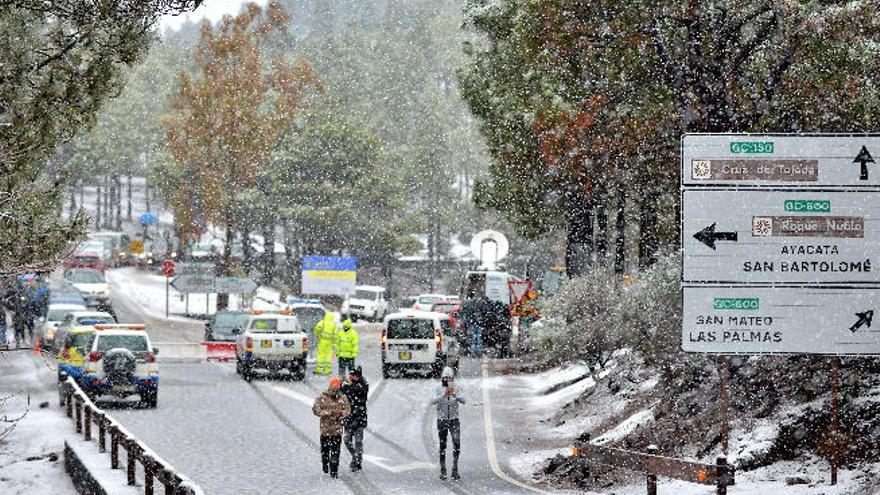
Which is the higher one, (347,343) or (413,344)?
(347,343)

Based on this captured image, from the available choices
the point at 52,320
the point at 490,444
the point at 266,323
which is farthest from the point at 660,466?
the point at 52,320

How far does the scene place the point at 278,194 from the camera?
7525 cm

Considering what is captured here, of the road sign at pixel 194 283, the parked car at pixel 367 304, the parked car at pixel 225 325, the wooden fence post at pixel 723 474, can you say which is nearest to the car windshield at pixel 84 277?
the road sign at pixel 194 283

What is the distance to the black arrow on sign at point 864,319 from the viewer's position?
1553cm

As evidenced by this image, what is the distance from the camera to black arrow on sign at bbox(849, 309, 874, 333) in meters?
15.5

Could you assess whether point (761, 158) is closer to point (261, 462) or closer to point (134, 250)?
point (261, 462)

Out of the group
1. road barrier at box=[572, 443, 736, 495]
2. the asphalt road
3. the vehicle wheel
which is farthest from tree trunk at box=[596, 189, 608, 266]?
road barrier at box=[572, 443, 736, 495]

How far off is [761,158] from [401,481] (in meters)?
8.37

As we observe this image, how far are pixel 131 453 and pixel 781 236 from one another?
25.2 ft

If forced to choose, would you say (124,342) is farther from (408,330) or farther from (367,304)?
(367,304)

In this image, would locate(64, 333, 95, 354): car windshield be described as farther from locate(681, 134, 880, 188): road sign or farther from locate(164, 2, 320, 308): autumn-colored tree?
locate(164, 2, 320, 308): autumn-colored tree

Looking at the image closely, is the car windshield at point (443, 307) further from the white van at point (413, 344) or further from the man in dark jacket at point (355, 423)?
the man in dark jacket at point (355, 423)

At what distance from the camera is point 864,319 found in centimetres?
1555

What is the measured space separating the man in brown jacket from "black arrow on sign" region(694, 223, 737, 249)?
7.91m
